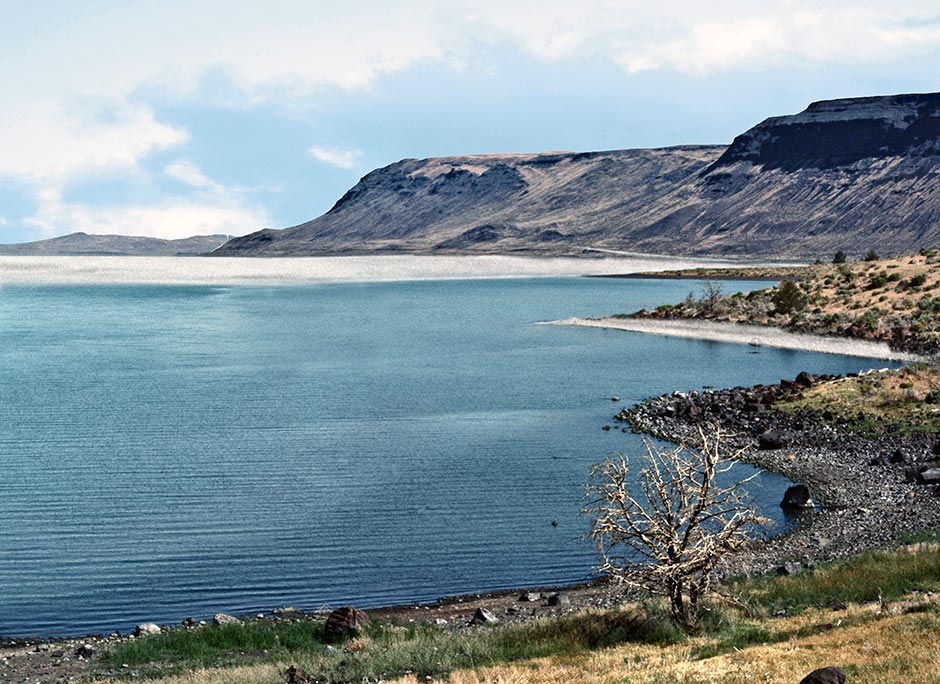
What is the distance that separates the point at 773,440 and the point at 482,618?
17.8 m

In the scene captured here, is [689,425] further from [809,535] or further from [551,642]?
[551,642]

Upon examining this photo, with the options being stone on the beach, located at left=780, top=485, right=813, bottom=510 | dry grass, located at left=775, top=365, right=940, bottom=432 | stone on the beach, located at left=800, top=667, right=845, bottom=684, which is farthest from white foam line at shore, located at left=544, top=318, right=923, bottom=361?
stone on the beach, located at left=800, top=667, right=845, bottom=684

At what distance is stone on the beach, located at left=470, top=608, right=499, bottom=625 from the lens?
18.9 m

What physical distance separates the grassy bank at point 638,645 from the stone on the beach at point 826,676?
306 millimetres

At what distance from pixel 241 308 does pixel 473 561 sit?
89.4 meters

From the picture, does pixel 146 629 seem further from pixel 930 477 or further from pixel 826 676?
pixel 930 477

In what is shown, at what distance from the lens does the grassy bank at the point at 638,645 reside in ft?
44.8

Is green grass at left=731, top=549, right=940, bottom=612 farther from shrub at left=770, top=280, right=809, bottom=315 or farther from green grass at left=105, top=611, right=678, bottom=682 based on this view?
shrub at left=770, top=280, right=809, bottom=315

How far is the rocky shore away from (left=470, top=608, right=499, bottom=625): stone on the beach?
14.8ft

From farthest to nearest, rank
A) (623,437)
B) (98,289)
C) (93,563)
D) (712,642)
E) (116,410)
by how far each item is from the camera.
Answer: (98,289) → (116,410) → (623,437) → (93,563) → (712,642)

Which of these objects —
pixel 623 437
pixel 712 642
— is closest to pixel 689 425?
pixel 623 437

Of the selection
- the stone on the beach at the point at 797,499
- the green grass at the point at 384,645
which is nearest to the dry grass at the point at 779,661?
the green grass at the point at 384,645

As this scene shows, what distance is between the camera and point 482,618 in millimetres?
19141

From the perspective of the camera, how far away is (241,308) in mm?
110062
